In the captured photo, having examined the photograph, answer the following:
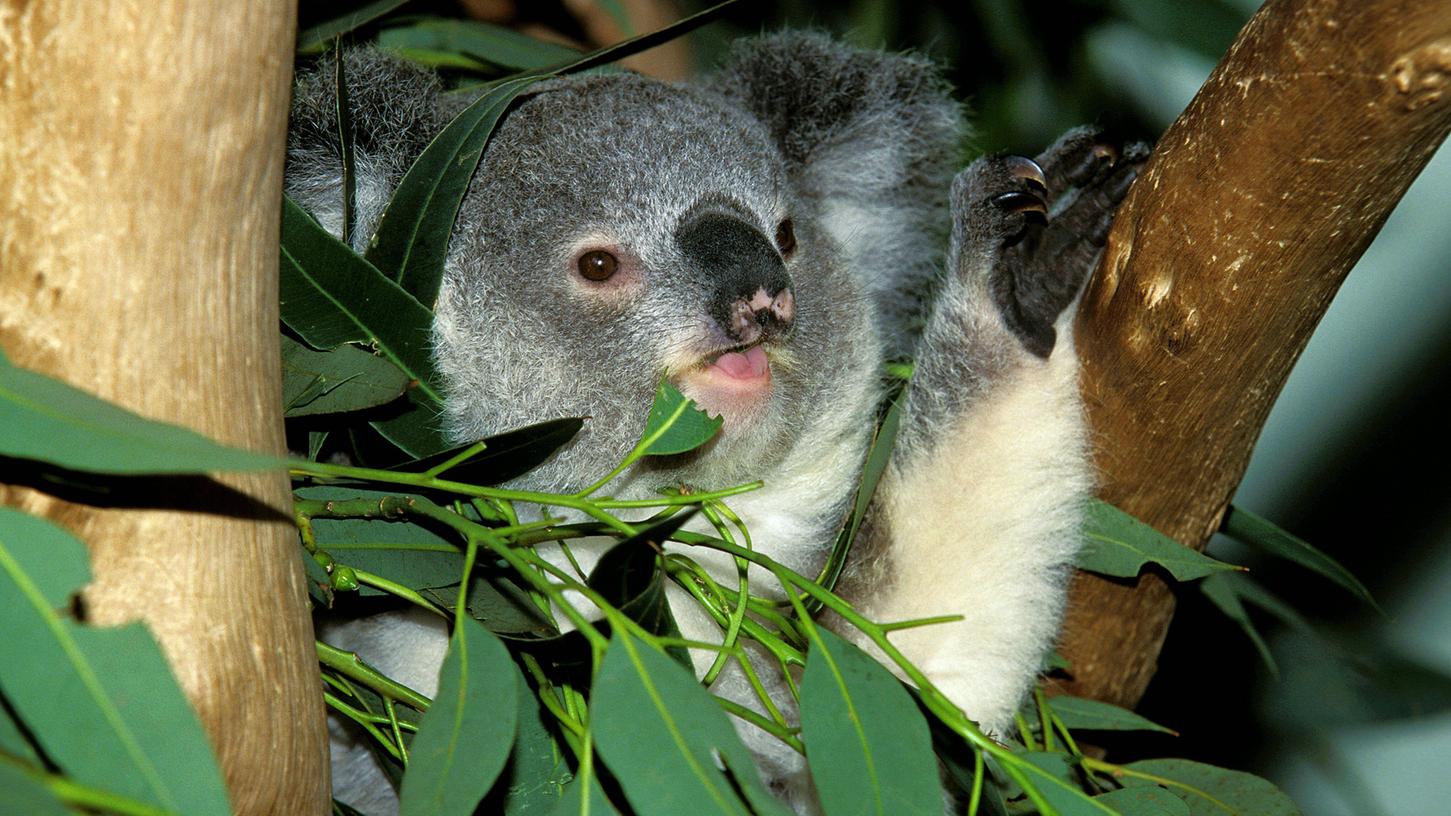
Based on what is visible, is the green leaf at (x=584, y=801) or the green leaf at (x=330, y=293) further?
the green leaf at (x=330, y=293)

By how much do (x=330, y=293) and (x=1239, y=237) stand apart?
108 cm

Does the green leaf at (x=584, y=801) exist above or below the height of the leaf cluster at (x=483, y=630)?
below

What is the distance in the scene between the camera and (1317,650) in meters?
2.69

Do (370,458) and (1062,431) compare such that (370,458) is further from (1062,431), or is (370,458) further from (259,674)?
(1062,431)

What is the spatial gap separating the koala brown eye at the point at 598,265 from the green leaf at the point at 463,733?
2.52 feet

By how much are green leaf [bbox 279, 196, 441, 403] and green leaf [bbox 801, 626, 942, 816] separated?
678mm

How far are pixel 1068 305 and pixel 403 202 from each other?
94cm

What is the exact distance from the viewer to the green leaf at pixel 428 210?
1572 millimetres

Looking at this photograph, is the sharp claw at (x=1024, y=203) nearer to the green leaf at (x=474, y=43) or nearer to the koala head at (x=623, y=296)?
the koala head at (x=623, y=296)

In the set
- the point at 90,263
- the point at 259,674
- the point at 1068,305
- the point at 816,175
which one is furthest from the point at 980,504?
the point at 90,263

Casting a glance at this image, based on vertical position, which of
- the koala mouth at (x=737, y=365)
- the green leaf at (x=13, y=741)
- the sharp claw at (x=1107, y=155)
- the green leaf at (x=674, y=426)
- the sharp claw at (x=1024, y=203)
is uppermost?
the sharp claw at (x=1107, y=155)

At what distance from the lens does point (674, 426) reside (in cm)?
130

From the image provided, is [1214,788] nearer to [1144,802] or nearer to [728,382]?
[1144,802]

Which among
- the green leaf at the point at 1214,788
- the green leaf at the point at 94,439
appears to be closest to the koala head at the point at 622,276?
the green leaf at the point at 1214,788
